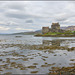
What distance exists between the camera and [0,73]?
40.0 ft

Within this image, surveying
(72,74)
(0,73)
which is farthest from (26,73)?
(72,74)

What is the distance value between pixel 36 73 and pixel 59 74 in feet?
9.67

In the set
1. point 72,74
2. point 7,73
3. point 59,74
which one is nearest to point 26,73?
point 7,73

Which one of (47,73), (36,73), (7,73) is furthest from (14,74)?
(47,73)

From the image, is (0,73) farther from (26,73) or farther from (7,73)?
(26,73)

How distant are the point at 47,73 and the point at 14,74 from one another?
4.27 m

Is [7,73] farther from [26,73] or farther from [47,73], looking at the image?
[47,73]

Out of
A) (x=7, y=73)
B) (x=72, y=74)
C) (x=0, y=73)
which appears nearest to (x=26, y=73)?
(x=7, y=73)

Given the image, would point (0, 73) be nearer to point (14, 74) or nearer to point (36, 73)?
point (14, 74)

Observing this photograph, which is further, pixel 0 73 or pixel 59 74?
pixel 0 73

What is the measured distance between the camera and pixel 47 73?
11859 mm

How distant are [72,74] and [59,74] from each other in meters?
1.54

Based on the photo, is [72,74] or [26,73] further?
[26,73]

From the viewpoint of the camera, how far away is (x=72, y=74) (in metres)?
11.0
